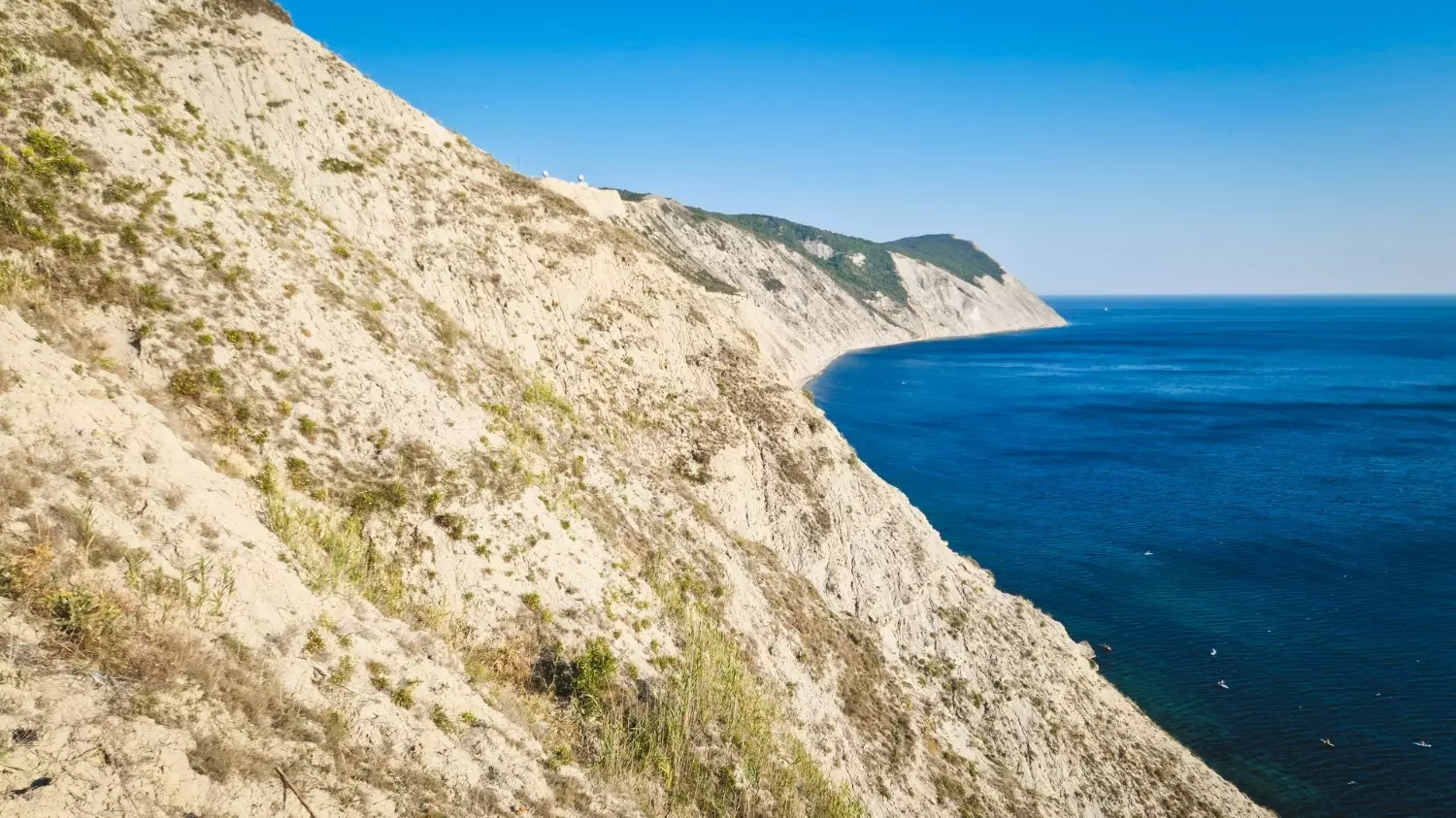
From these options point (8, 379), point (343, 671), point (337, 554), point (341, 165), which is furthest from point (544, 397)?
point (8, 379)

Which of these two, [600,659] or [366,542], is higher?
[366,542]

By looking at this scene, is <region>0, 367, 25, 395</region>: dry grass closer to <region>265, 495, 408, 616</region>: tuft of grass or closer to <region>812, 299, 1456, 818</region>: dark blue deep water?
<region>265, 495, 408, 616</region>: tuft of grass

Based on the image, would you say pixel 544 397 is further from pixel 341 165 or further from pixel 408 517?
pixel 341 165

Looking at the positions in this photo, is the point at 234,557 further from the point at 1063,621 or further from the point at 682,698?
the point at 1063,621

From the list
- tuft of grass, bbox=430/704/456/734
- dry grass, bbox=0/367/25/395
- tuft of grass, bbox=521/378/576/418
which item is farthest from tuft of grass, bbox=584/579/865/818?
dry grass, bbox=0/367/25/395

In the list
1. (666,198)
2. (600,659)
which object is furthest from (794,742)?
(666,198)

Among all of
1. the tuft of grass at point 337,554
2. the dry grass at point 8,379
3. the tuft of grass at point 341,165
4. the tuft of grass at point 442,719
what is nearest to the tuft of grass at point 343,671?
the tuft of grass at point 442,719

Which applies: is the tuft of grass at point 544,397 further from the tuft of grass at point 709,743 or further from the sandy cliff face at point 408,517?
the tuft of grass at point 709,743
